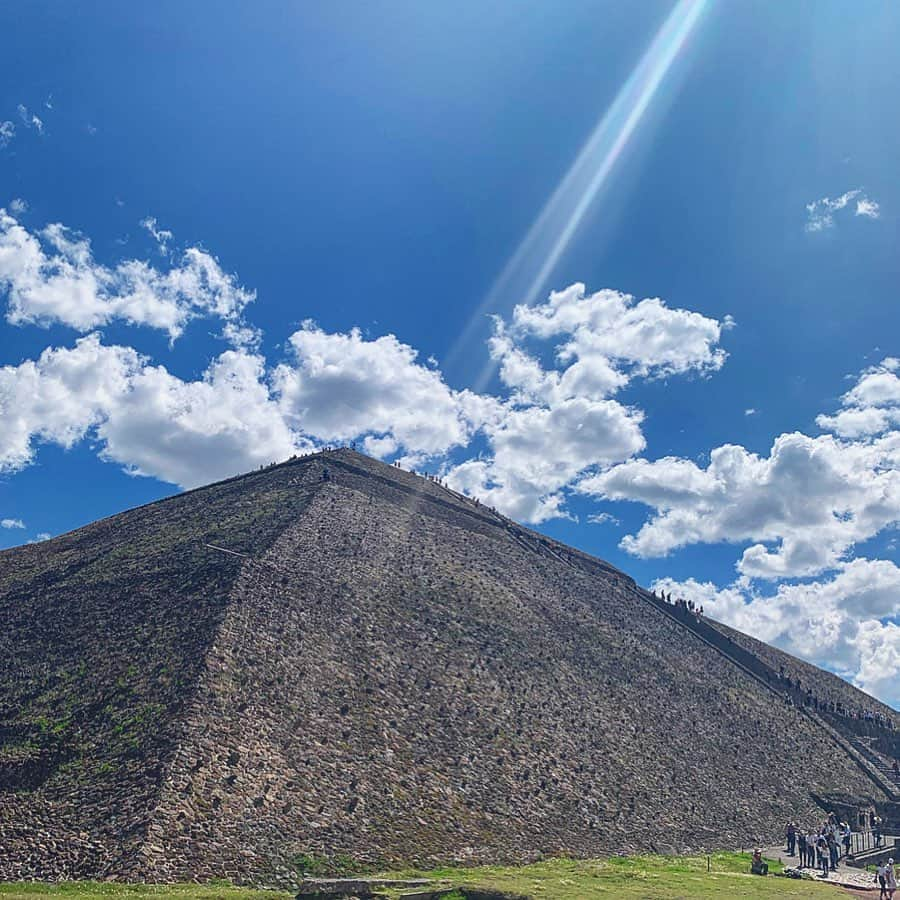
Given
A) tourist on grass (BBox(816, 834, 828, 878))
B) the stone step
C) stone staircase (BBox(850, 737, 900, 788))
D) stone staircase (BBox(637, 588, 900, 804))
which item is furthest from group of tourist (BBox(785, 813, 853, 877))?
Result: stone staircase (BBox(850, 737, 900, 788))

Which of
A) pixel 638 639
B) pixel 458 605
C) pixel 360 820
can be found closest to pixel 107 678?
pixel 360 820

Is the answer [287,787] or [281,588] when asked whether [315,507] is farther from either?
[287,787]

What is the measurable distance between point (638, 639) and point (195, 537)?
78.2 feet

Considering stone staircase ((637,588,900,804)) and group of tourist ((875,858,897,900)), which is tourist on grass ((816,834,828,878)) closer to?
group of tourist ((875,858,897,900))

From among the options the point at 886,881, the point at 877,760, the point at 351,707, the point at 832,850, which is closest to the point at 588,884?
the point at 886,881

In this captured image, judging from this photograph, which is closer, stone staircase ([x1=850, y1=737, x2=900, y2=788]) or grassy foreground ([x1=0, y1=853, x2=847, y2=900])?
grassy foreground ([x1=0, y1=853, x2=847, y2=900])

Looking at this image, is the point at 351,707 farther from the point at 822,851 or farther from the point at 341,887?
the point at 822,851

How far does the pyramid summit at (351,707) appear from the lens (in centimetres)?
1898

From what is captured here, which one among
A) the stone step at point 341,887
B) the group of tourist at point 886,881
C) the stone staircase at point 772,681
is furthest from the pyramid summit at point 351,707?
the group of tourist at point 886,881

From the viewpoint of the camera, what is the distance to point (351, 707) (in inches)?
971

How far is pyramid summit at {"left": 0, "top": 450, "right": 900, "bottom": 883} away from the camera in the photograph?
19.0m

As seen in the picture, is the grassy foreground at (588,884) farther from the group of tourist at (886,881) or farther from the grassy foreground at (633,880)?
the group of tourist at (886,881)

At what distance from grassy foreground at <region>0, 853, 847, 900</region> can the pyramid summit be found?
3.00ft

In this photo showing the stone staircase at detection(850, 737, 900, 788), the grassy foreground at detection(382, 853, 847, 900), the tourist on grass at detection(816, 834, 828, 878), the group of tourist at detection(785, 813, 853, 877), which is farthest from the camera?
the stone staircase at detection(850, 737, 900, 788)
